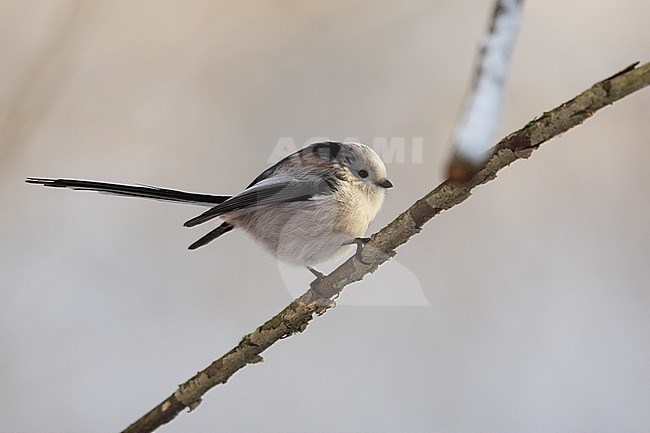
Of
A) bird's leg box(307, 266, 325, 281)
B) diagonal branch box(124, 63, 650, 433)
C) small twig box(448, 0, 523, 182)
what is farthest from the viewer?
bird's leg box(307, 266, 325, 281)

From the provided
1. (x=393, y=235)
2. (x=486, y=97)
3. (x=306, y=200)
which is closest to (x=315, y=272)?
(x=306, y=200)

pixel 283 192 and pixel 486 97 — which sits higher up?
pixel 283 192

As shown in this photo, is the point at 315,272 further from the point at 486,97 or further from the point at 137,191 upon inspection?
the point at 486,97

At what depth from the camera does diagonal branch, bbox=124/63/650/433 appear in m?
0.32

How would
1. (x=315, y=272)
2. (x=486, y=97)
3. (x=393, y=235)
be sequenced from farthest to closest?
(x=315, y=272) → (x=393, y=235) → (x=486, y=97)

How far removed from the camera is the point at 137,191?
0.66 m

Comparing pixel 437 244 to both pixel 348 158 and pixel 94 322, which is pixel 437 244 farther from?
pixel 94 322

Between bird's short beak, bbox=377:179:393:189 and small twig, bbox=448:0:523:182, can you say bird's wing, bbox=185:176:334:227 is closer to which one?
bird's short beak, bbox=377:179:393:189

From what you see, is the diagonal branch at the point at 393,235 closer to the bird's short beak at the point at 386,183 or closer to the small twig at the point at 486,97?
the small twig at the point at 486,97

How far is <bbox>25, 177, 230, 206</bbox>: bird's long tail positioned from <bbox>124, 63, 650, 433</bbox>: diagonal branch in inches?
7.2

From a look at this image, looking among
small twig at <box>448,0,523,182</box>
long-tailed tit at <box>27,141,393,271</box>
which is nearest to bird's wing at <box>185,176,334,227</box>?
long-tailed tit at <box>27,141,393,271</box>

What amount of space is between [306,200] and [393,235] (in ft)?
0.87

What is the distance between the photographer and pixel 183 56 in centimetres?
102

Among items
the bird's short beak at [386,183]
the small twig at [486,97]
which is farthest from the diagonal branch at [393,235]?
the bird's short beak at [386,183]
